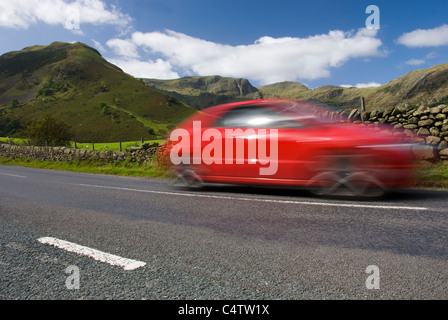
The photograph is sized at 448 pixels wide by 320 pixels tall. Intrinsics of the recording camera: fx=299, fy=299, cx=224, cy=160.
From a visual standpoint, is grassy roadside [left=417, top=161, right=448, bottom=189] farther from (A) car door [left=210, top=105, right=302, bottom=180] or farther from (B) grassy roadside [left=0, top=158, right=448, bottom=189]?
(A) car door [left=210, top=105, right=302, bottom=180]

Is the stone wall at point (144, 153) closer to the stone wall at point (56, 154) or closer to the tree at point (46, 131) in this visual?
the stone wall at point (56, 154)

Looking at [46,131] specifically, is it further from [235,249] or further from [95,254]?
[235,249]

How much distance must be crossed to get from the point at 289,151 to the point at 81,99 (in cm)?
12646

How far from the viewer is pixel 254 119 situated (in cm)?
616

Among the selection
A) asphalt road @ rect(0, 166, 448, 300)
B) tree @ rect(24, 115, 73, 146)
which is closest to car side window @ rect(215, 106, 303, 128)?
asphalt road @ rect(0, 166, 448, 300)

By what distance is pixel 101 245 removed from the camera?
322cm

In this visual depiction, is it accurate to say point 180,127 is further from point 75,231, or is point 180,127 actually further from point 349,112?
point 349,112

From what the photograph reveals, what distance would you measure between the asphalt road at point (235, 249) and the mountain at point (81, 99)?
276 ft

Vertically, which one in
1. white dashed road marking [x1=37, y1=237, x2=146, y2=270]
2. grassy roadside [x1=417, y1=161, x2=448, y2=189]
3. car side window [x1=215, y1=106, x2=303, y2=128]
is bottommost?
white dashed road marking [x1=37, y1=237, x2=146, y2=270]

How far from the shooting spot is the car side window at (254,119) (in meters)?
5.88

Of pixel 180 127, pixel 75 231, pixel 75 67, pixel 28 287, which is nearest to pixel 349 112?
pixel 180 127

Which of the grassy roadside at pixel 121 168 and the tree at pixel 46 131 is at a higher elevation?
the tree at pixel 46 131

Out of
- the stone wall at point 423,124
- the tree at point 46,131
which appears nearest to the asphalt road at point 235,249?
the stone wall at point 423,124

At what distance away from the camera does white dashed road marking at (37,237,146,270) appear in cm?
265
